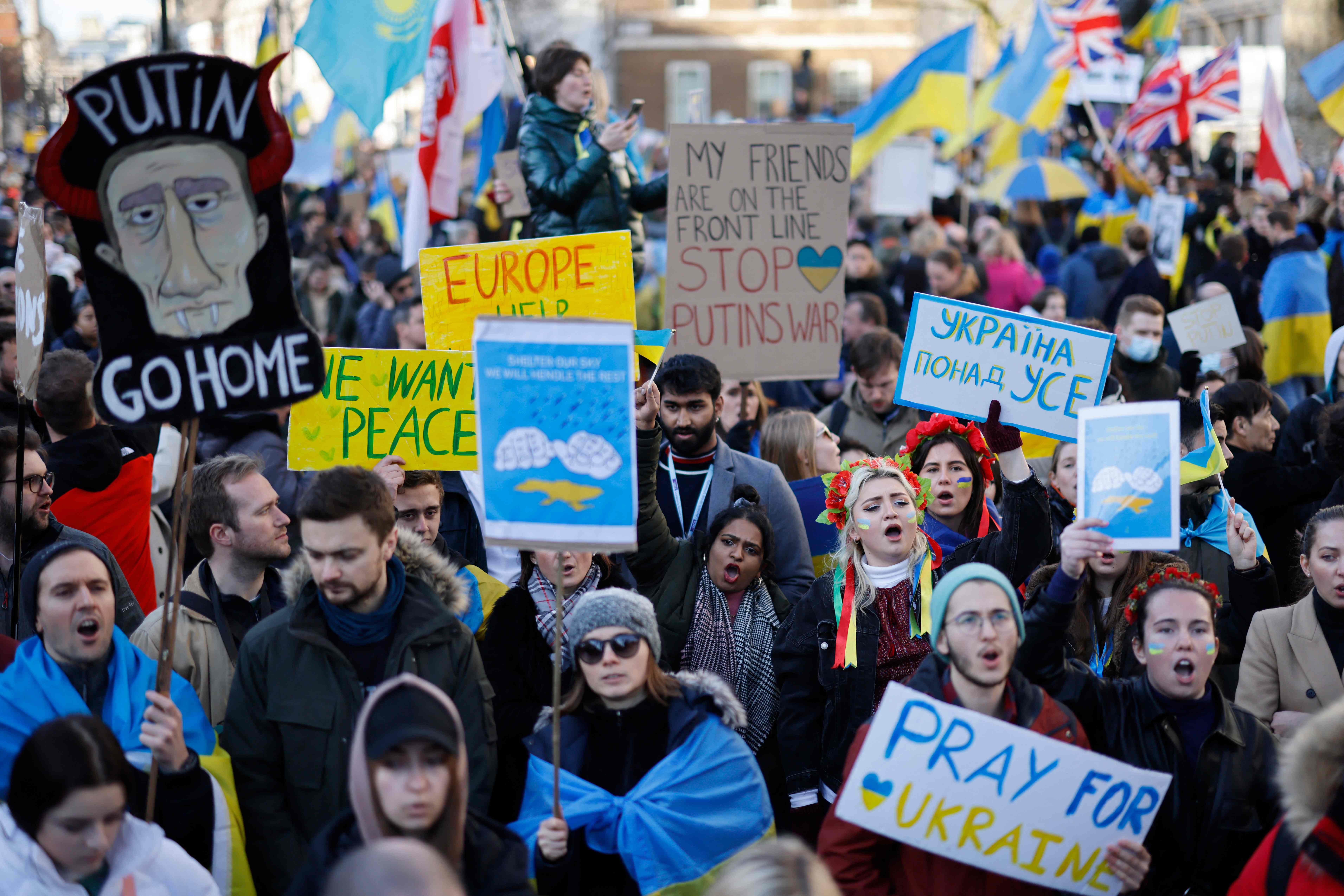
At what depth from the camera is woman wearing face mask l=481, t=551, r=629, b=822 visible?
13.3 feet

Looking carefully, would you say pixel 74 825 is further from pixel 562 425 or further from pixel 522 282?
pixel 522 282

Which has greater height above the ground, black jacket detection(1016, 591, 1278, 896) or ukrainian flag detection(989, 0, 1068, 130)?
ukrainian flag detection(989, 0, 1068, 130)

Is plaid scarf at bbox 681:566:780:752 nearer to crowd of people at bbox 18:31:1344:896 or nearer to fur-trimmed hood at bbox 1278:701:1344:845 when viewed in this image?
crowd of people at bbox 18:31:1344:896

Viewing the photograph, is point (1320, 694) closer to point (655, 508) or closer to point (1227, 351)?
point (655, 508)

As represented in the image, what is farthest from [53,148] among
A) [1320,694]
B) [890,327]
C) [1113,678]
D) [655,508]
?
[890,327]

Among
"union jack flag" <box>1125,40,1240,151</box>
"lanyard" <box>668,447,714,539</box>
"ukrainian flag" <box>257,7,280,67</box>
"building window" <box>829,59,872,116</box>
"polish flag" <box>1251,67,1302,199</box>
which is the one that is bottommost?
"lanyard" <box>668,447,714,539</box>

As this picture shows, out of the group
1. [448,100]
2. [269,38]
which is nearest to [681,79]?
[269,38]

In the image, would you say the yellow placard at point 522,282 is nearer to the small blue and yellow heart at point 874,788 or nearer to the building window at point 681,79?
the small blue and yellow heart at point 874,788

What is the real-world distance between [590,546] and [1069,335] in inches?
95.2

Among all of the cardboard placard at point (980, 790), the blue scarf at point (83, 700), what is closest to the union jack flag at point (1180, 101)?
the cardboard placard at point (980, 790)

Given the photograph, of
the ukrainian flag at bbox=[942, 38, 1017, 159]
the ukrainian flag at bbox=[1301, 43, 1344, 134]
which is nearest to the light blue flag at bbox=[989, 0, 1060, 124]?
the ukrainian flag at bbox=[942, 38, 1017, 159]

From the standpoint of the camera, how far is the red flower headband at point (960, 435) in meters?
5.06

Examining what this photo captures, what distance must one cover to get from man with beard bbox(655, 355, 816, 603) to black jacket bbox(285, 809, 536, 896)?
2.16 metres

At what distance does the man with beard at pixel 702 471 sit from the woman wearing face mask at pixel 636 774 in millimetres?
1330
